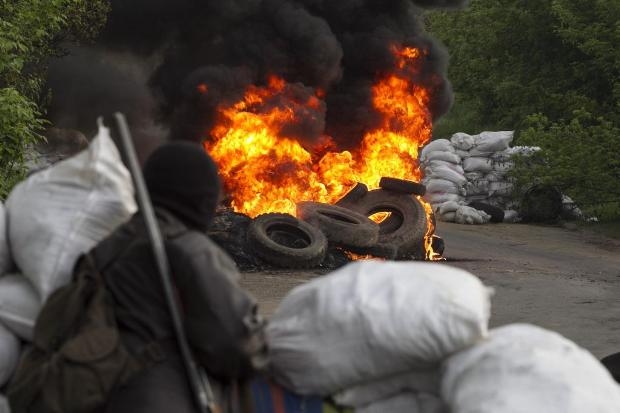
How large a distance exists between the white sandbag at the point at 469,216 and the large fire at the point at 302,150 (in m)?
3.42

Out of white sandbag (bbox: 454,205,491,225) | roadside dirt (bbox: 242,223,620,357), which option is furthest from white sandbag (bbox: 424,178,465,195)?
roadside dirt (bbox: 242,223,620,357)

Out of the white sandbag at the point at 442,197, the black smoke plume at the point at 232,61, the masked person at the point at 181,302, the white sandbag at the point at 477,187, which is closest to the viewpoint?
the masked person at the point at 181,302

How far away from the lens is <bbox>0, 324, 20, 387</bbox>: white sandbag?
282 centimetres

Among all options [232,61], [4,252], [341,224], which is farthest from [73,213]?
[232,61]

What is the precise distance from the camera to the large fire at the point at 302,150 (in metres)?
15.9

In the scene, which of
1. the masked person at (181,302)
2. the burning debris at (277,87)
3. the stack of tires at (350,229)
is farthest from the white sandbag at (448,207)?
the masked person at (181,302)

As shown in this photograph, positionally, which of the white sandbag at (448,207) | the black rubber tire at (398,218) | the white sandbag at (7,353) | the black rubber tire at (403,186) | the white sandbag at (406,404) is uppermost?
the white sandbag at (406,404)

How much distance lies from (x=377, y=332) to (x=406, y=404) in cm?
27

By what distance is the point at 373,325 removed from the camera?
2.57 meters

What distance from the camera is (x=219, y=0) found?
753 inches

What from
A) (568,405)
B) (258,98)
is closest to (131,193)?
(568,405)

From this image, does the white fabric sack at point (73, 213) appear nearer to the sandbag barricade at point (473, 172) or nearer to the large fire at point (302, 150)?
the large fire at point (302, 150)

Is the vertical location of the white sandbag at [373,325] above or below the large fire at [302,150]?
above

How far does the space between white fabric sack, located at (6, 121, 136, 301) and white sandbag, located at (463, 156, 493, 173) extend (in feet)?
66.8
